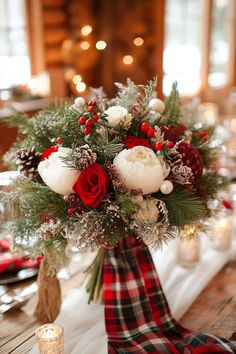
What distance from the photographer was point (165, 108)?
123 centimetres

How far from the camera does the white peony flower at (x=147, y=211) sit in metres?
0.96

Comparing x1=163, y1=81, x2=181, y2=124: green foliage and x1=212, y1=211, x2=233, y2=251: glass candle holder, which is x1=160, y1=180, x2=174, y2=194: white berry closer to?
x1=163, y1=81, x2=181, y2=124: green foliage

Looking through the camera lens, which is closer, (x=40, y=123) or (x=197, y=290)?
(x=40, y=123)

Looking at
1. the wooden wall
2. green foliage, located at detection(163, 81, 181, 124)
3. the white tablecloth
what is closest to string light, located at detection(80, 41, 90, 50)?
the wooden wall

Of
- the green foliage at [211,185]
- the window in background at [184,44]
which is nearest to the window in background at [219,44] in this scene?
the window in background at [184,44]

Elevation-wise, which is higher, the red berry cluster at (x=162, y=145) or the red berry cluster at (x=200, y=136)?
the red berry cluster at (x=162, y=145)

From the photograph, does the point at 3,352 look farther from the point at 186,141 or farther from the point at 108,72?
the point at 108,72

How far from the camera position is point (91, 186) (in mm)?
930

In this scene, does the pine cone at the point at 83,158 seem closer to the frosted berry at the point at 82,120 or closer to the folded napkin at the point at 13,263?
the frosted berry at the point at 82,120

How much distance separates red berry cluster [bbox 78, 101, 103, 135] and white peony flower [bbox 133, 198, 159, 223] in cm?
18

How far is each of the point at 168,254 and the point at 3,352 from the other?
1.97 ft

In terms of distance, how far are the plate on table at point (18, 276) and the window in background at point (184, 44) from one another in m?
3.60

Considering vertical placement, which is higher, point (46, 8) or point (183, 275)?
point (46, 8)

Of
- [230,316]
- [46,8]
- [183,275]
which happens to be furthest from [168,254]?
[46,8]
